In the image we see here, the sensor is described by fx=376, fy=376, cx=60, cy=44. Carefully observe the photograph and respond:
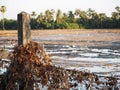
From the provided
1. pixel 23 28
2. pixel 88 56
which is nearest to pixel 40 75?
pixel 23 28

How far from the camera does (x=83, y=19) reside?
139250 millimetres

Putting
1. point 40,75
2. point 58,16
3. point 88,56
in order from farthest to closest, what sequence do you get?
point 58,16
point 88,56
point 40,75

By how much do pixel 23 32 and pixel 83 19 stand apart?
134517mm

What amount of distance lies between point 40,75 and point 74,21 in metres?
137

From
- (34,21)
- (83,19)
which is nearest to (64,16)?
(83,19)

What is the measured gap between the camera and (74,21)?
5566 inches

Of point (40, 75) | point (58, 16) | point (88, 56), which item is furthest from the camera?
point (58, 16)

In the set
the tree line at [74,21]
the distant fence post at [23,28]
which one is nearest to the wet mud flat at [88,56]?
the distant fence post at [23,28]

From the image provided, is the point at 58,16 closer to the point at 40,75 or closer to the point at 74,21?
the point at 74,21

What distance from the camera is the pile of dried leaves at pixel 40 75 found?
5289 millimetres

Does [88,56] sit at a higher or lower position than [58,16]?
lower

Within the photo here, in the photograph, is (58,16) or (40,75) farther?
(58,16)

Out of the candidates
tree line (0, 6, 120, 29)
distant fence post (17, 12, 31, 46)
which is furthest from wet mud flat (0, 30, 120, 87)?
tree line (0, 6, 120, 29)

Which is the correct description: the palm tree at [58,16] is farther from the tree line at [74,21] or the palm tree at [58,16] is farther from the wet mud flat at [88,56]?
the wet mud flat at [88,56]
